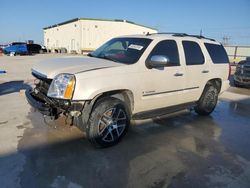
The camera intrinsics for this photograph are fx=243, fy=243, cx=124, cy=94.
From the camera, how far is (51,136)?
177 inches

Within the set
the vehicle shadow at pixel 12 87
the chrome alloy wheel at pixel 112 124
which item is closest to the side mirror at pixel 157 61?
the chrome alloy wheel at pixel 112 124

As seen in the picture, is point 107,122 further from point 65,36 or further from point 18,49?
point 65,36

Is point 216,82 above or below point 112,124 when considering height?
above

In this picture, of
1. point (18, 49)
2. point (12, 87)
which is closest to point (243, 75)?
point (12, 87)

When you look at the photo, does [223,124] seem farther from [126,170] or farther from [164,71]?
[126,170]

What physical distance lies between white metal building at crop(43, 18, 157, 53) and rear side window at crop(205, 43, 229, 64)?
37.6 meters

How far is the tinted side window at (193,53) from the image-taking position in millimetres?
5250

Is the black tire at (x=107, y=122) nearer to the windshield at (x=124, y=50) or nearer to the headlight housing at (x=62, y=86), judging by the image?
the headlight housing at (x=62, y=86)

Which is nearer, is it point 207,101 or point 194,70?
point 194,70

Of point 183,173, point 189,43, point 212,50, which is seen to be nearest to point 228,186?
point 183,173

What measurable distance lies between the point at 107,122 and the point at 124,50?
1.51 metres

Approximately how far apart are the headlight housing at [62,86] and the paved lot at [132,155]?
37.9 inches

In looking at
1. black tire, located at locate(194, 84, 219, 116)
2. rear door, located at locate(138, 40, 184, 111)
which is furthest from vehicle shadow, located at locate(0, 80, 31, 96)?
black tire, located at locate(194, 84, 219, 116)

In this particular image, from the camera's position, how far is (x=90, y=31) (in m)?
43.1
